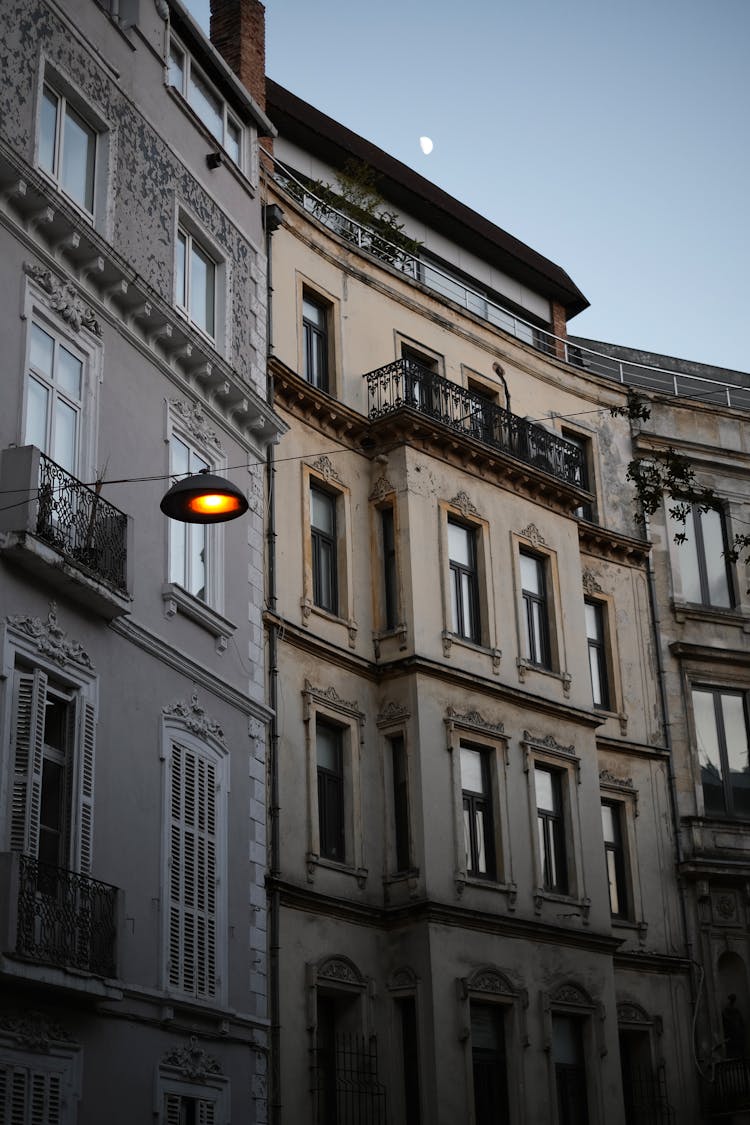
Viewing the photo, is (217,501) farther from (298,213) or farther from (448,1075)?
(298,213)

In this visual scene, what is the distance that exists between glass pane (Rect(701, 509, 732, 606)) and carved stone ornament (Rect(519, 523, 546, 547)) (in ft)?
19.2

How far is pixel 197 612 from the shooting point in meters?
21.7

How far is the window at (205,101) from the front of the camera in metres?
24.4

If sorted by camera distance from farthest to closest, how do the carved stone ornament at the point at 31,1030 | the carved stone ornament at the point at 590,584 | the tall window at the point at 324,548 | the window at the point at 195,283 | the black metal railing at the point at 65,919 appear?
the carved stone ornament at the point at 590,584 < the tall window at the point at 324,548 < the window at the point at 195,283 < the black metal railing at the point at 65,919 < the carved stone ornament at the point at 31,1030

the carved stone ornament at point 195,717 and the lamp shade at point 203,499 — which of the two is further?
the carved stone ornament at point 195,717

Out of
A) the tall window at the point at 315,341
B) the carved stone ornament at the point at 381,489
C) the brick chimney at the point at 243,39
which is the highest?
the brick chimney at the point at 243,39

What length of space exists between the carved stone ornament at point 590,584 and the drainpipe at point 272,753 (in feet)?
28.7

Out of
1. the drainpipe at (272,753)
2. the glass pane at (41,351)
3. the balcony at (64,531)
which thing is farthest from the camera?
the drainpipe at (272,753)

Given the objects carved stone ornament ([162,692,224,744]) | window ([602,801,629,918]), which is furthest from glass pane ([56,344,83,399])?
window ([602,801,629,918])

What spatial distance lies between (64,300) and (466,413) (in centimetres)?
1170

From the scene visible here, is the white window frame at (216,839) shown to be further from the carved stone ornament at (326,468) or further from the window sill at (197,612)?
the carved stone ornament at (326,468)

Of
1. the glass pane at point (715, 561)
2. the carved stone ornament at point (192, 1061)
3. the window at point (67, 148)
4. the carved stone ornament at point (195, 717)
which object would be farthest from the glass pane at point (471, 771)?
the window at point (67, 148)

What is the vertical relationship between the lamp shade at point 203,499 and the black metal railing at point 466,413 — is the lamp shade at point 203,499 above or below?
below

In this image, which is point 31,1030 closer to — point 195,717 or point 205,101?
point 195,717
